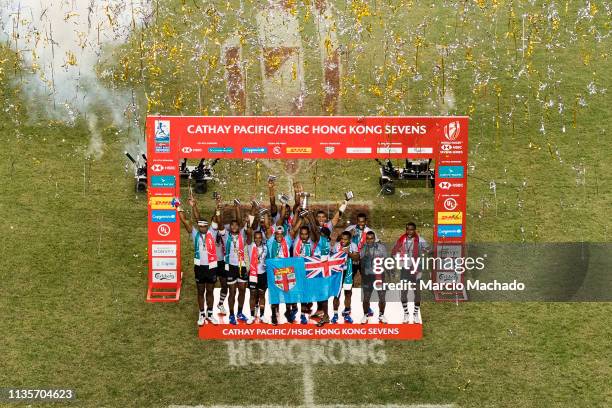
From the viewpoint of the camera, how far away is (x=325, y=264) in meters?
23.2

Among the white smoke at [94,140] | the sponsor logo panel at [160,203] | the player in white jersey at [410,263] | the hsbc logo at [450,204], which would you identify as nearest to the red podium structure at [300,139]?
the sponsor logo panel at [160,203]

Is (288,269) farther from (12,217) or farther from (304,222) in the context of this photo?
(12,217)

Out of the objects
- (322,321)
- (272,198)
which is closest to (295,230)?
(272,198)

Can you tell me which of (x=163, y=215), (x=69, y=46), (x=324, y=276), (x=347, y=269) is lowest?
(x=324, y=276)

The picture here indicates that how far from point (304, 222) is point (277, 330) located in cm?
189

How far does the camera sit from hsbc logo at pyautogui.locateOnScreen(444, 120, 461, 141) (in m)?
23.9

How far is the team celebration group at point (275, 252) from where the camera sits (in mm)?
23094

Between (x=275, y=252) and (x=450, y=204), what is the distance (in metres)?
3.52

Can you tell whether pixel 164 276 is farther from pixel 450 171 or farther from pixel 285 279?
pixel 450 171

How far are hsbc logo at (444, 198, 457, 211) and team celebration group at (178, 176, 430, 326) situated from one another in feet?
3.64

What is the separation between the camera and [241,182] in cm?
2872

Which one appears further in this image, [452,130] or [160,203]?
[160,203]

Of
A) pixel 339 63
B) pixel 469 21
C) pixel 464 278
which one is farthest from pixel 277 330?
pixel 469 21

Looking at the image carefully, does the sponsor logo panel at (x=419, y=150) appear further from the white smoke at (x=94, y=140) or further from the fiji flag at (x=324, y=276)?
the white smoke at (x=94, y=140)
